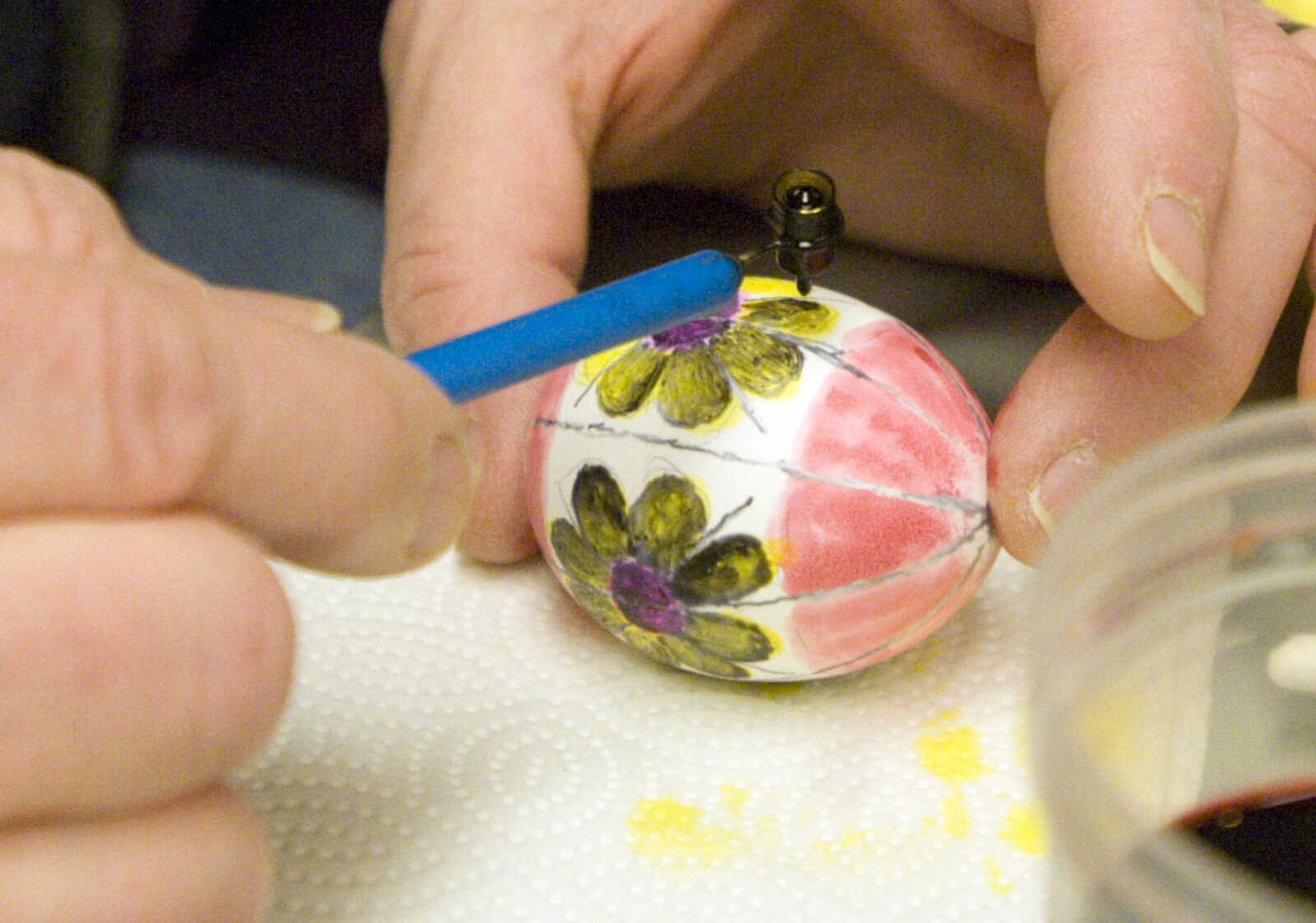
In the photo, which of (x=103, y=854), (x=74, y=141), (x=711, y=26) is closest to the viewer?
(x=103, y=854)

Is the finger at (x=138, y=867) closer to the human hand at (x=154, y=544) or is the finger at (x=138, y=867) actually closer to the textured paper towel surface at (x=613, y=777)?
the human hand at (x=154, y=544)

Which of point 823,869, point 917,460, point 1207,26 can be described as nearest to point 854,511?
point 917,460

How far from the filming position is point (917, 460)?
499 mm

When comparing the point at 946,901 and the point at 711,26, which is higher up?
the point at 711,26

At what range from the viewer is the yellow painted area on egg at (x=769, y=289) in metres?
0.56

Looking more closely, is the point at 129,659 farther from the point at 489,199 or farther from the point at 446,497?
the point at 489,199

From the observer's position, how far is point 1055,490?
1.66ft

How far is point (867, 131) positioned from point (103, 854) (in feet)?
2.02

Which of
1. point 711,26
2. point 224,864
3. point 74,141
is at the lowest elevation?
point 74,141

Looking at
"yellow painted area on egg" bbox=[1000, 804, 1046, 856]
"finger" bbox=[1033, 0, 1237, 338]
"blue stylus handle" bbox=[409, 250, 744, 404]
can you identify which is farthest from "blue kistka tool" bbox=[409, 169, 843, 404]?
"yellow painted area on egg" bbox=[1000, 804, 1046, 856]

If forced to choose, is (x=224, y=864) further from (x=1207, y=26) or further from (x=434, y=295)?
(x=1207, y=26)

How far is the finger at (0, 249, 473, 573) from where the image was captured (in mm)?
311

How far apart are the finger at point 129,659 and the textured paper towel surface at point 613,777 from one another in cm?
16

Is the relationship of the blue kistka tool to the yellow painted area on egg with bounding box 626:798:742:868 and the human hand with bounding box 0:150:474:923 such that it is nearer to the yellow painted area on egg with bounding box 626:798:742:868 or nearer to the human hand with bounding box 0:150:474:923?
the human hand with bounding box 0:150:474:923
